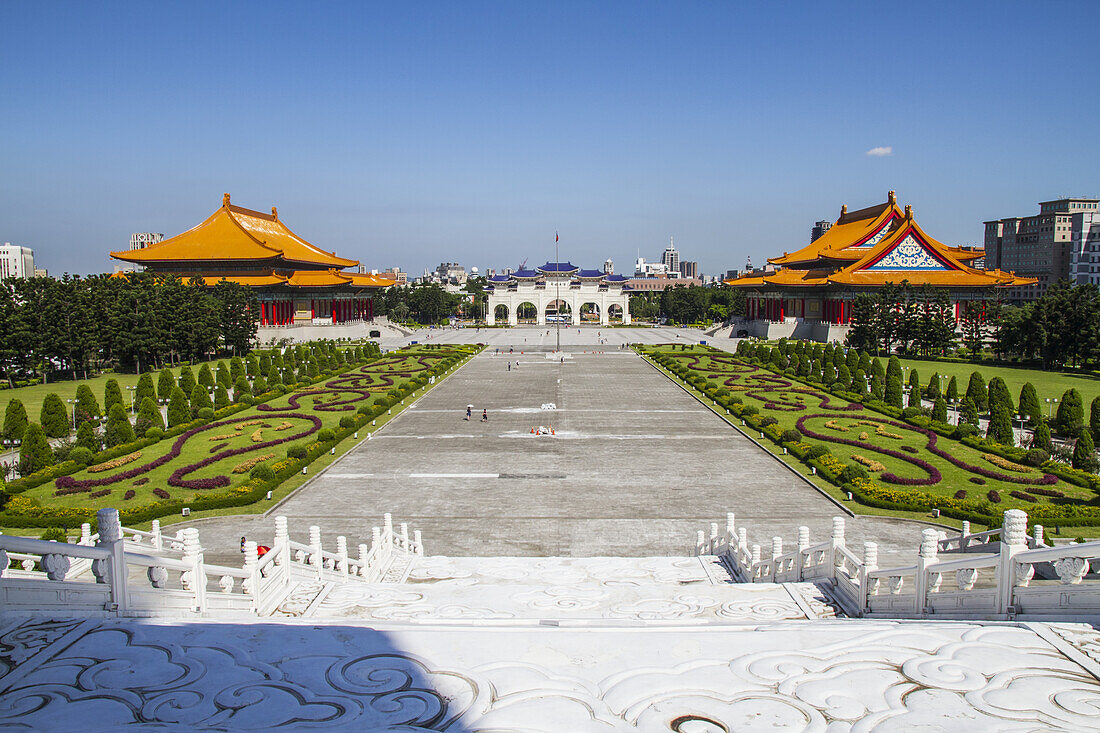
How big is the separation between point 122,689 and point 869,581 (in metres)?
7.74

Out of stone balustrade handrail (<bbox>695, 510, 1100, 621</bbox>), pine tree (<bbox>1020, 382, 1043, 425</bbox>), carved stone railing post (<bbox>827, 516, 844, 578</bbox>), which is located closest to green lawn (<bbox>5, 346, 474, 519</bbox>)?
carved stone railing post (<bbox>827, 516, 844, 578</bbox>)

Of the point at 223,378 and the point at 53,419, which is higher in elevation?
the point at 223,378

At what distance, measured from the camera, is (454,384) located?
4125 cm

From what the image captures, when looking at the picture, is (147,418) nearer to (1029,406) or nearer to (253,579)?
(253,579)

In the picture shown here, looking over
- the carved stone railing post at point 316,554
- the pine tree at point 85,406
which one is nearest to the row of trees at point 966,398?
the carved stone railing post at point 316,554

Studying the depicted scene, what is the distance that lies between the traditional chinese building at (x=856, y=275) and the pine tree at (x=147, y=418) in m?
48.0

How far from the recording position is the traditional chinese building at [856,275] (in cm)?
5991

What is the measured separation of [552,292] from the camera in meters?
109

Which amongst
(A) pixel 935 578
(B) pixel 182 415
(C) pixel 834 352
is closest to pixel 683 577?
(A) pixel 935 578

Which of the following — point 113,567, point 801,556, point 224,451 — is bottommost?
point 224,451

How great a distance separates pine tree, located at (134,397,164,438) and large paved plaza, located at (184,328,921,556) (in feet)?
23.8

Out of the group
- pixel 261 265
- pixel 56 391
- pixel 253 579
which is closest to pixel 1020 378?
pixel 253 579

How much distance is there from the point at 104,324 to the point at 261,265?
2532cm

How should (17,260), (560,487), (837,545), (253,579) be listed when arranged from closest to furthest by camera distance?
(253,579)
(837,545)
(560,487)
(17,260)
